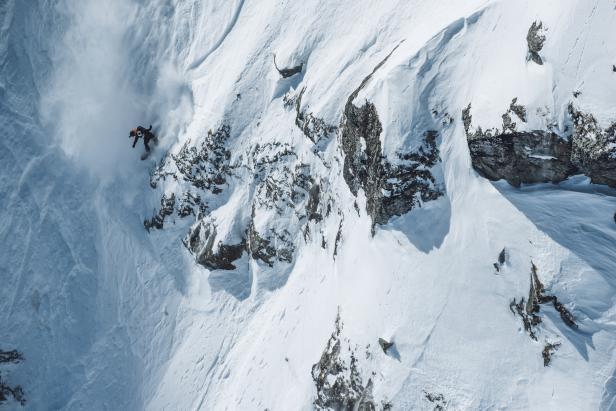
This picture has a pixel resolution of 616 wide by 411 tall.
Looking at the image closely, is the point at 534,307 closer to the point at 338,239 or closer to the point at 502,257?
the point at 502,257

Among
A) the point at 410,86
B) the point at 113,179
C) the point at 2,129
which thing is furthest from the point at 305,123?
the point at 2,129

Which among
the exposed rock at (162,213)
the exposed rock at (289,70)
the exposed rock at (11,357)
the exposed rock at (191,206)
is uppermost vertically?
the exposed rock at (289,70)

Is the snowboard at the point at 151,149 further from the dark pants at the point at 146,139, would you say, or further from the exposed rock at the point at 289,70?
the exposed rock at the point at 289,70

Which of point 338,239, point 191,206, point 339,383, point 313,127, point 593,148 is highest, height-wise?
point 191,206

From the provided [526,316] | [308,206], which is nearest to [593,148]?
[526,316]

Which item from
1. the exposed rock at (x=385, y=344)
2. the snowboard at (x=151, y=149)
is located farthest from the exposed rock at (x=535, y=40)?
the snowboard at (x=151, y=149)

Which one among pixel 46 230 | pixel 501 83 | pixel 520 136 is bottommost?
pixel 520 136

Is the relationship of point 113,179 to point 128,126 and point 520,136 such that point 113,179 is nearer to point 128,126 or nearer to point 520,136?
point 128,126
